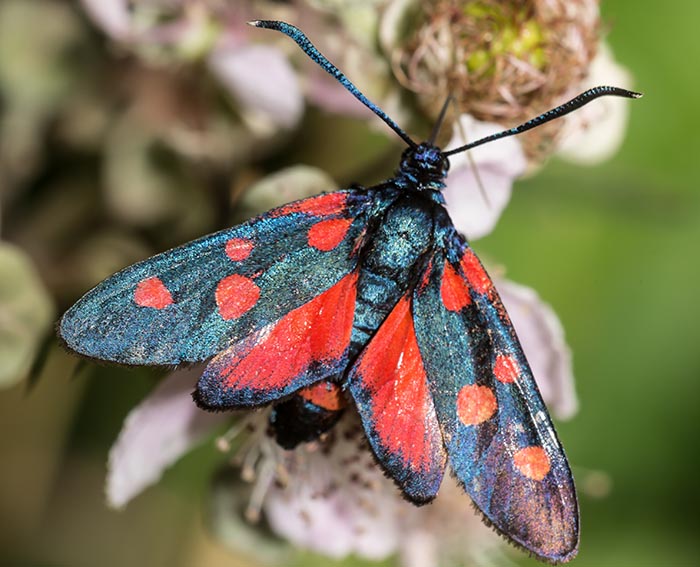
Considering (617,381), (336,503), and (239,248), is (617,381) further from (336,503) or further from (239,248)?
(239,248)

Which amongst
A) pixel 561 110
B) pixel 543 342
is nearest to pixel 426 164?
pixel 561 110

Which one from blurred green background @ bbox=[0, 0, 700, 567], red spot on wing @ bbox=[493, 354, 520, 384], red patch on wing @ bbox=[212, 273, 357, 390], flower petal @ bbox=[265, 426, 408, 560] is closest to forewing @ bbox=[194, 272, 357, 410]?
red patch on wing @ bbox=[212, 273, 357, 390]

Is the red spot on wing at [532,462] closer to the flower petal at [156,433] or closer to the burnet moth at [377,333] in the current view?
the burnet moth at [377,333]

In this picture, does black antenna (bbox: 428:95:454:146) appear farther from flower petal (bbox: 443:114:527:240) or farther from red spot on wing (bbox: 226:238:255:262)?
red spot on wing (bbox: 226:238:255:262)

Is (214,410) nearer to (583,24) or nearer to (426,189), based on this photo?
(426,189)

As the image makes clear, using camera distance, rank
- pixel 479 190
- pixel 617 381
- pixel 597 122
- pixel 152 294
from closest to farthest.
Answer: pixel 152 294 < pixel 479 190 < pixel 597 122 < pixel 617 381

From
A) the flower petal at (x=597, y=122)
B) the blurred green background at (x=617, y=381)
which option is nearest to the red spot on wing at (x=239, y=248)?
the flower petal at (x=597, y=122)
